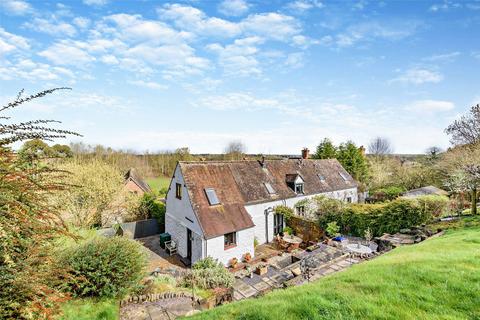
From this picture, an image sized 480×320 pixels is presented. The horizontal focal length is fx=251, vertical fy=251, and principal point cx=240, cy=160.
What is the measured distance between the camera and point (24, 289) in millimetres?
3797

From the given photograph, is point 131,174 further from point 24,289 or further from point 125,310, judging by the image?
point 24,289

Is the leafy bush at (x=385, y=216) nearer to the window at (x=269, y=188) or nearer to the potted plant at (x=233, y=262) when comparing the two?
the window at (x=269, y=188)

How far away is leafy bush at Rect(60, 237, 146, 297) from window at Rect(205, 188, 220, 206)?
831 cm

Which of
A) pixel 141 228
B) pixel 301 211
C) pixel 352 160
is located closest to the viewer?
pixel 301 211

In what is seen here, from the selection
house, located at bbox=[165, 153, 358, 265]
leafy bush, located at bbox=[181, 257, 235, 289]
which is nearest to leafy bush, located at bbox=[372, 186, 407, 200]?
house, located at bbox=[165, 153, 358, 265]

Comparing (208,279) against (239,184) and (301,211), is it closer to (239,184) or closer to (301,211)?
(239,184)

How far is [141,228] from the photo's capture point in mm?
25500

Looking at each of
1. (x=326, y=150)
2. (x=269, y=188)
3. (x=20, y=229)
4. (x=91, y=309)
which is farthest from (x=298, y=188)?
(x=20, y=229)

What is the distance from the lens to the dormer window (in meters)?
25.1

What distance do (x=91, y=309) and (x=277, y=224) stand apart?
16.9 m

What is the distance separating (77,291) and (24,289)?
679 cm

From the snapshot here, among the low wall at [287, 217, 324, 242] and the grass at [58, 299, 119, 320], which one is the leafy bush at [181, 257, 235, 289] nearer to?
the grass at [58, 299, 119, 320]

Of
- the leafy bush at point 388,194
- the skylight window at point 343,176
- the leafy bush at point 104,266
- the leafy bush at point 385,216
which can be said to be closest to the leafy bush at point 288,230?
the leafy bush at point 385,216

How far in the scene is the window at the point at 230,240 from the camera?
57.7 ft
